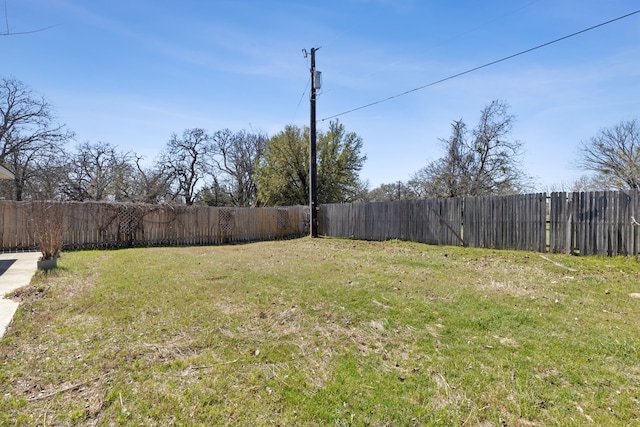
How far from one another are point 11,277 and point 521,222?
11.2 m

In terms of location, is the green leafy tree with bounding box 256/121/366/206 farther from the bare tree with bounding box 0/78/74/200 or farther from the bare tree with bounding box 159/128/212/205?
the bare tree with bounding box 0/78/74/200

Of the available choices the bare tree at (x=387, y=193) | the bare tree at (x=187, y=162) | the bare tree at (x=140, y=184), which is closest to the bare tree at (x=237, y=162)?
the bare tree at (x=187, y=162)

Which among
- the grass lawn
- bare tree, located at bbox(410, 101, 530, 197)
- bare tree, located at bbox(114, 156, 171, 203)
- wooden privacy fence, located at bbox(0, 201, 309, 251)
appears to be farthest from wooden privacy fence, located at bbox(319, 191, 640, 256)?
bare tree, located at bbox(114, 156, 171, 203)

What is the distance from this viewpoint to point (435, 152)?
19.2 meters

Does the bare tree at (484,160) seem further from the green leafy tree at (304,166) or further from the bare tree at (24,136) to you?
the bare tree at (24,136)

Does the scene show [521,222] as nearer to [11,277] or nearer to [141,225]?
[11,277]

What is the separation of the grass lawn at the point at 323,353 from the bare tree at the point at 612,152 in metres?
19.2

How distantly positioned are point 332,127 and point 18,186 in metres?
20.0

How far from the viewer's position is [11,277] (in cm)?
542

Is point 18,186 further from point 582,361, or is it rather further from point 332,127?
point 582,361

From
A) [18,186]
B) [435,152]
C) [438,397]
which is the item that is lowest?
[438,397]

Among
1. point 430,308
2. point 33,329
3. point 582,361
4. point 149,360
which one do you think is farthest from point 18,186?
point 582,361

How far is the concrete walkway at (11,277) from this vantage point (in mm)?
3486

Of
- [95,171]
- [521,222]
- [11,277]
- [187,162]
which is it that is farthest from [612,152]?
[95,171]
